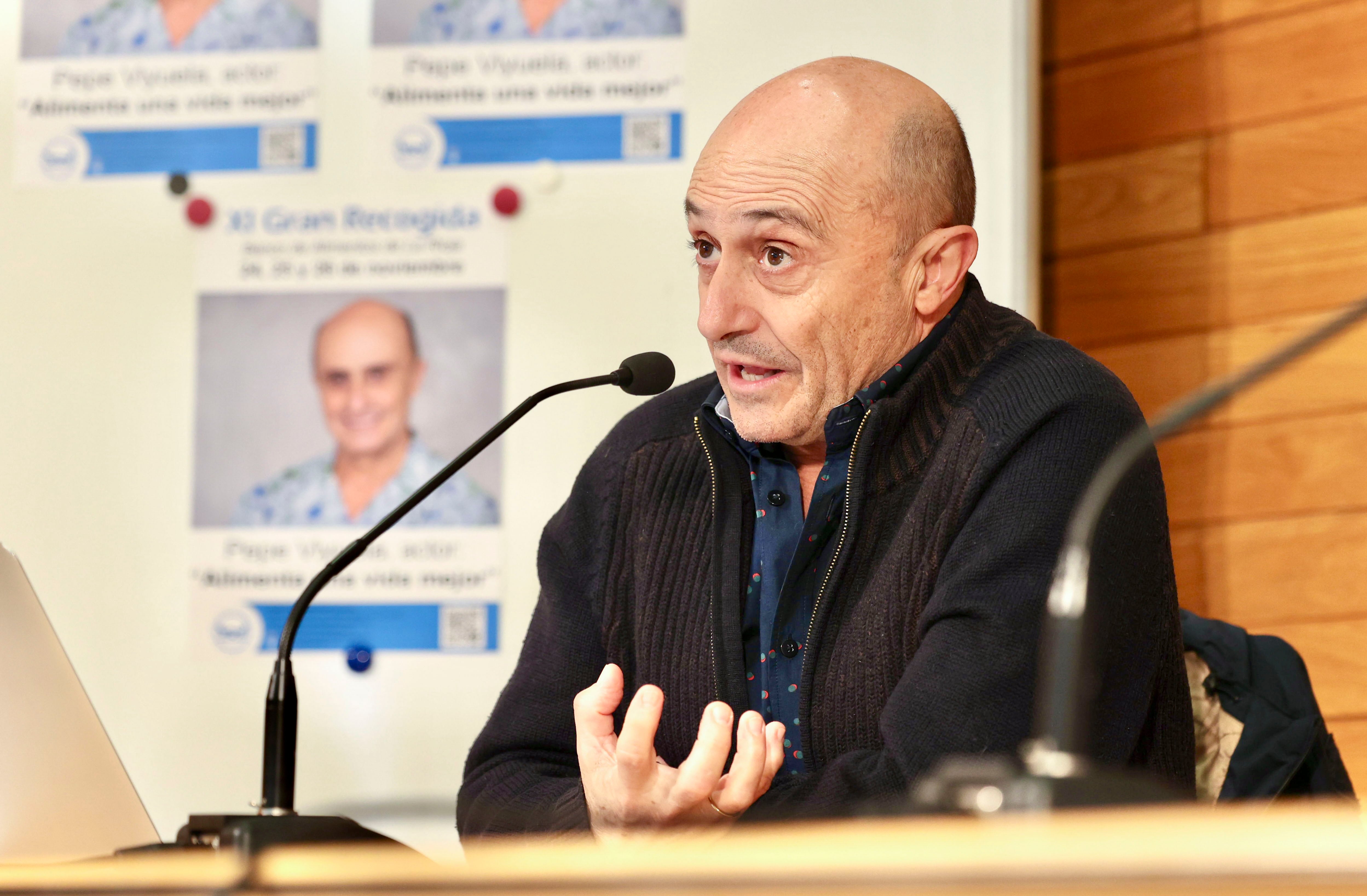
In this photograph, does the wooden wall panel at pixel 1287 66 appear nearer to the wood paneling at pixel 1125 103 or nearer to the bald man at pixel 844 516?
the wood paneling at pixel 1125 103

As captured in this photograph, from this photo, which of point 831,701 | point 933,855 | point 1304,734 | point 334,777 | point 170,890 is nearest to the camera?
point 933,855

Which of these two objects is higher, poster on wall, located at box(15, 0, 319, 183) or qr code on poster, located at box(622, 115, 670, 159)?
poster on wall, located at box(15, 0, 319, 183)

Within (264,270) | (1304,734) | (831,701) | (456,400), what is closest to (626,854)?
(831,701)

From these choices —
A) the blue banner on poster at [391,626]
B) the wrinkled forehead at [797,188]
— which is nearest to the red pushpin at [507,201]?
the blue banner on poster at [391,626]

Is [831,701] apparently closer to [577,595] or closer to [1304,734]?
[577,595]

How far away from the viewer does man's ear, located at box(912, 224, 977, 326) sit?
1.62 m

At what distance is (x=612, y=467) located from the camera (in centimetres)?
176

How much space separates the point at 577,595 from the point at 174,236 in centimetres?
122

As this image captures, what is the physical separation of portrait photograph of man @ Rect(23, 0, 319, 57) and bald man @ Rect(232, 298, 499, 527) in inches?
19.7

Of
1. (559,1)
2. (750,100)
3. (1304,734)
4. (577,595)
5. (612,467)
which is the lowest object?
(1304,734)

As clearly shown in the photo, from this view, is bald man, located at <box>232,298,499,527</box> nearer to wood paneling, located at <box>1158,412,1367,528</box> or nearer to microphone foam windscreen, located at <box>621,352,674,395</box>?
microphone foam windscreen, located at <box>621,352,674,395</box>

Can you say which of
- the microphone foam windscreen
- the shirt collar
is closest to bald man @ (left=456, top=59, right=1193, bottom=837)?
the shirt collar

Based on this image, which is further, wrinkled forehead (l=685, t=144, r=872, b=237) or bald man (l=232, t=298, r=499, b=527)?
bald man (l=232, t=298, r=499, b=527)

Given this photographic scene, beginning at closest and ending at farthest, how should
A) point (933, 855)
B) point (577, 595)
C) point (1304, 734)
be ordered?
1. point (933, 855)
2. point (1304, 734)
3. point (577, 595)
